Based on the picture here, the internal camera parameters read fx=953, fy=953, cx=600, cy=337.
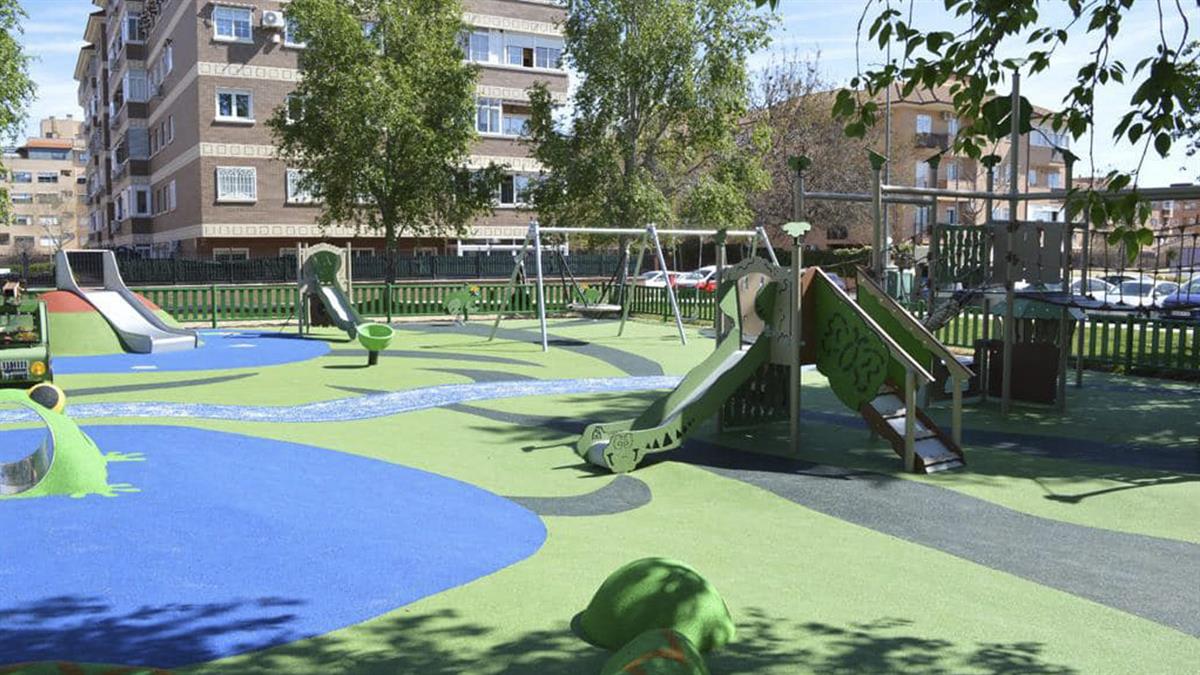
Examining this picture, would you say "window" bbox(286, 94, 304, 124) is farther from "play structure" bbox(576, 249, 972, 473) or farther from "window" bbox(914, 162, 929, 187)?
"window" bbox(914, 162, 929, 187)

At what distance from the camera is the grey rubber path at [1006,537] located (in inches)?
232

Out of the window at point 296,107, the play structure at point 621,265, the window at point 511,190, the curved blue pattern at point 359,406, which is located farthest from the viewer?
the window at point 511,190

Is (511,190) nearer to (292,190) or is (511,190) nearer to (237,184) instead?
(292,190)

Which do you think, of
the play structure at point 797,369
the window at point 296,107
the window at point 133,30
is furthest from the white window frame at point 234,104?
the play structure at point 797,369

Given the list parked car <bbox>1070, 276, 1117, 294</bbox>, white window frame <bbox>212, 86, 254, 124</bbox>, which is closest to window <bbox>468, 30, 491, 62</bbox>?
white window frame <bbox>212, 86, 254, 124</bbox>

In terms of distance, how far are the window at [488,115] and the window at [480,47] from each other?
211cm

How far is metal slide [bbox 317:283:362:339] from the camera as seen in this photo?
22.4m

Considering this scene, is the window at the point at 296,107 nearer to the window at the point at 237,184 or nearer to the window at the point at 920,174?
the window at the point at 237,184

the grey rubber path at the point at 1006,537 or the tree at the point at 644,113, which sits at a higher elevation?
the tree at the point at 644,113

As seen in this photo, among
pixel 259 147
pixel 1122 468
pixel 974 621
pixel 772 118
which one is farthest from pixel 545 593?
pixel 772 118

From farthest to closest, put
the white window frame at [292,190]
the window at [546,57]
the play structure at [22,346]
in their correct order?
the window at [546,57], the white window frame at [292,190], the play structure at [22,346]

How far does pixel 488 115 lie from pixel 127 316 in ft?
97.1

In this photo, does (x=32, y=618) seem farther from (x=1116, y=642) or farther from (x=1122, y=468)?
(x=1122, y=468)

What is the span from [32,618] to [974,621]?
16.7ft
